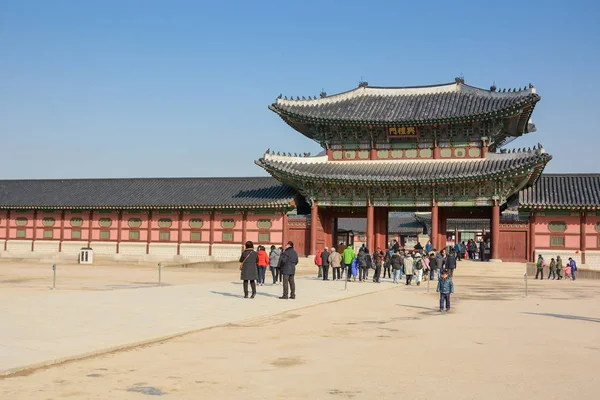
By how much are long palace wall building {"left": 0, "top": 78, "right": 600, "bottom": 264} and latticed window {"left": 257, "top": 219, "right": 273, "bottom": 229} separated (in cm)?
8

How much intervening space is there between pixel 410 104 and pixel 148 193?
20866mm

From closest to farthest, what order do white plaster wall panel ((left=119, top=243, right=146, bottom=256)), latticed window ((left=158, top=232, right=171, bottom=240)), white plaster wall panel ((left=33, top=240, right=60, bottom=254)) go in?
1. latticed window ((left=158, top=232, right=171, bottom=240))
2. white plaster wall panel ((left=119, top=243, right=146, bottom=256))
3. white plaster wall panel ((left=33, top=240, right=60, bottom=254))

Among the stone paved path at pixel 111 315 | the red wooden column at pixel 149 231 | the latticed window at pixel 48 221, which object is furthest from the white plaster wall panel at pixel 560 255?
the latticed window at pixel 48 221

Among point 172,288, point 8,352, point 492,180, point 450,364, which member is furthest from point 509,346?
point 492,180

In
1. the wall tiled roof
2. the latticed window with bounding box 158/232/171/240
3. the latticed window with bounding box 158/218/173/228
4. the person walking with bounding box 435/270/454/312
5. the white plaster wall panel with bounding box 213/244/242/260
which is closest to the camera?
the person walking with bounding box 435/270/454/312

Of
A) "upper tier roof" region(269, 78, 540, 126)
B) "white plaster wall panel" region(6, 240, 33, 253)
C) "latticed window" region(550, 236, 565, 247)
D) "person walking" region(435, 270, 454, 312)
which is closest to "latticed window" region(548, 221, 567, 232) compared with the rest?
"latticed window" region(550, 236, 565, 247)

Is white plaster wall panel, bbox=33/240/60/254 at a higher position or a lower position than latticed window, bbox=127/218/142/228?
lower

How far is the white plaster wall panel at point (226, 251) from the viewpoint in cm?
4781

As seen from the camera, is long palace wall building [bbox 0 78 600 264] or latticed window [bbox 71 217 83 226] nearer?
long palace wall building [bbox 0 78 600 264]

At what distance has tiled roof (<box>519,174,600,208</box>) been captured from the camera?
1641 inches

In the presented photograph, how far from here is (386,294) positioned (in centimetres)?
2500

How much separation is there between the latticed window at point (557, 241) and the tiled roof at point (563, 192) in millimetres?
2213

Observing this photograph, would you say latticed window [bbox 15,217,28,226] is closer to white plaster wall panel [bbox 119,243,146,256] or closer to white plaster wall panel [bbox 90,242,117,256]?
white plaster wall panel [bbox 90,242,117,256]

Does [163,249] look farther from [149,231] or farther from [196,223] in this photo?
[196,223]
